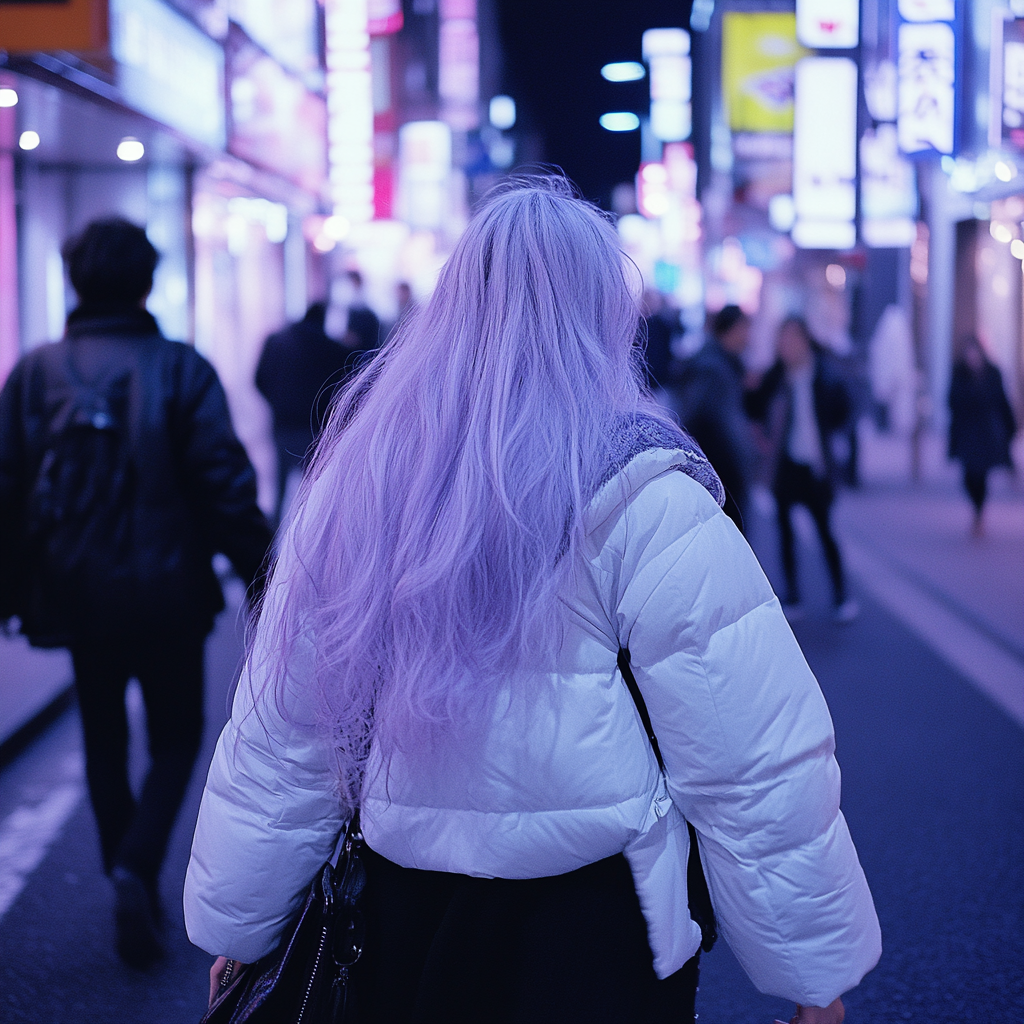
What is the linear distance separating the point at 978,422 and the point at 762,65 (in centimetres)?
960

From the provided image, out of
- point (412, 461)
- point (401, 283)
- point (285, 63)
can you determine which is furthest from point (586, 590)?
point (285, 63)

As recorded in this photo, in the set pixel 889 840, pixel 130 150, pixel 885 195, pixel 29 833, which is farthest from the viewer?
pixel 885 195

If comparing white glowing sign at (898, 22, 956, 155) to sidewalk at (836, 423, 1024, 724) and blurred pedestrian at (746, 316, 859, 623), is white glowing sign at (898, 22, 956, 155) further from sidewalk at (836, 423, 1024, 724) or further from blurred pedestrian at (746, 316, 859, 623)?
A: blurred pedestrian at (746, 316, 859, 623)

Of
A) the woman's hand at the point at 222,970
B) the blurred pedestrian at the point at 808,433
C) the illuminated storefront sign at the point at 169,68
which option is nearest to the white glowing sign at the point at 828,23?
the illuminated storefront sign at the point at 169,68

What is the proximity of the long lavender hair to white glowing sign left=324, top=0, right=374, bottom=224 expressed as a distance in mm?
17695

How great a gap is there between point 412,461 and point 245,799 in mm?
557

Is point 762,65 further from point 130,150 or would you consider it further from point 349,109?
point 130,150

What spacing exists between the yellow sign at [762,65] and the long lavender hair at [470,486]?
18825mm

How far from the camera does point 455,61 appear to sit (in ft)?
110

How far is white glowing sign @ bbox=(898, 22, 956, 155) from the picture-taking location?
14430 mm

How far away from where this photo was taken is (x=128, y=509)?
3.53 metres

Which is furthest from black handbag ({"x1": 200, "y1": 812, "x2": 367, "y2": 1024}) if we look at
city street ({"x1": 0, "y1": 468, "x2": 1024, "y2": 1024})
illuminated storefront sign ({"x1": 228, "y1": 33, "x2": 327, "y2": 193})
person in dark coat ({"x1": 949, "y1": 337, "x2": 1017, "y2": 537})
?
illuminated storefront sign ({"x1": 228, "y1": 33, "x2": 327, "y2": 193})

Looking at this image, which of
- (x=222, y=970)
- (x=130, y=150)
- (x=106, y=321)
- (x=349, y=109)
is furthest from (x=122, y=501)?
(x=349, y=109)

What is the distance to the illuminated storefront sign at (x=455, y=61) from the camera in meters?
33.4
